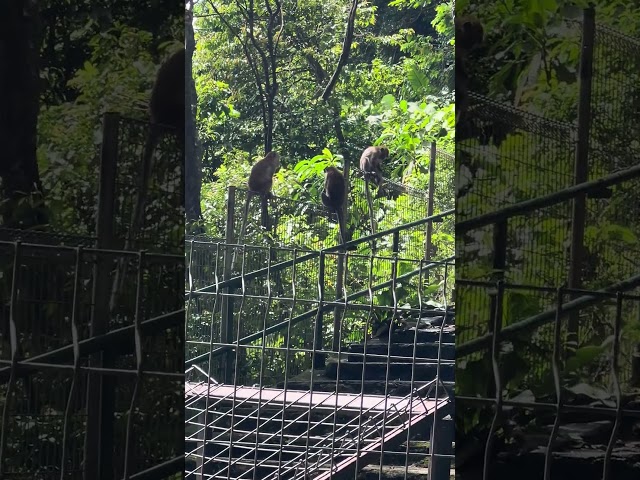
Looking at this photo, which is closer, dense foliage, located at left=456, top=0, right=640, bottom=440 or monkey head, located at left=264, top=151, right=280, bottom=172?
dense foliage, located at left=456, top=0, right=640, bottom=440

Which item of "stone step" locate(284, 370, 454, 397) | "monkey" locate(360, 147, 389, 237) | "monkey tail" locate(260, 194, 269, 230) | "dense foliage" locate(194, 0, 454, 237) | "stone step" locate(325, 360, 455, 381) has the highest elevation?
"dense foliage" locate(194, 0, 454, 237)

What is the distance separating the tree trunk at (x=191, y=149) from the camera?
2.28 meters

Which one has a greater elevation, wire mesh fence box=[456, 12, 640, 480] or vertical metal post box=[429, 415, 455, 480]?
wire mesh fence box=[456, 12, 640, 480]

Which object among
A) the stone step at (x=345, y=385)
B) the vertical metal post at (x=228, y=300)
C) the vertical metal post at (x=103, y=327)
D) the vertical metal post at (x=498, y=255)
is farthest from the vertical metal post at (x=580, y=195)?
the vertical metal post at (x=103, y=327)

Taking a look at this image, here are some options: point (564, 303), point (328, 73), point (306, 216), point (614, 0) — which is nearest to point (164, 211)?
point (306, 216)

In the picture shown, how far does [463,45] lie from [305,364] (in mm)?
886

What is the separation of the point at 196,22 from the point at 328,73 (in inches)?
14.0

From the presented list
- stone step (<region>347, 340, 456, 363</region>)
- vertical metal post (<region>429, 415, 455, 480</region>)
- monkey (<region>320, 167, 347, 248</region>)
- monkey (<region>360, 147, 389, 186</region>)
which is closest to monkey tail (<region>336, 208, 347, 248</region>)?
monkey (<region>320, 167, 347, 248</region>)

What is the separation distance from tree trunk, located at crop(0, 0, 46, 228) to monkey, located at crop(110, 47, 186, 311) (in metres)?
0.23

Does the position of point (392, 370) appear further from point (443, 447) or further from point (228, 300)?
point (228, 300)

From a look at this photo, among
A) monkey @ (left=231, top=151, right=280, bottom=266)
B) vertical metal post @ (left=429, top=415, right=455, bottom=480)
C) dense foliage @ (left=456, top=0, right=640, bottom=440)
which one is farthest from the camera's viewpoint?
monkey @ (left=231, top=151, right=280, bottom=266)

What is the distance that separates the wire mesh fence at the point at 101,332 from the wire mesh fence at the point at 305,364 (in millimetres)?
89

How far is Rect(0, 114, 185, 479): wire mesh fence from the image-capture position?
225 cm

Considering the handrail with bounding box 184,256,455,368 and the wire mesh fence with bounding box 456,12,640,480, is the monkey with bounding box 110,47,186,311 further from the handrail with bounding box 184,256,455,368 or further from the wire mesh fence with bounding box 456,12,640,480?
the wire mesh fence with bounding box 456,12,640,480
